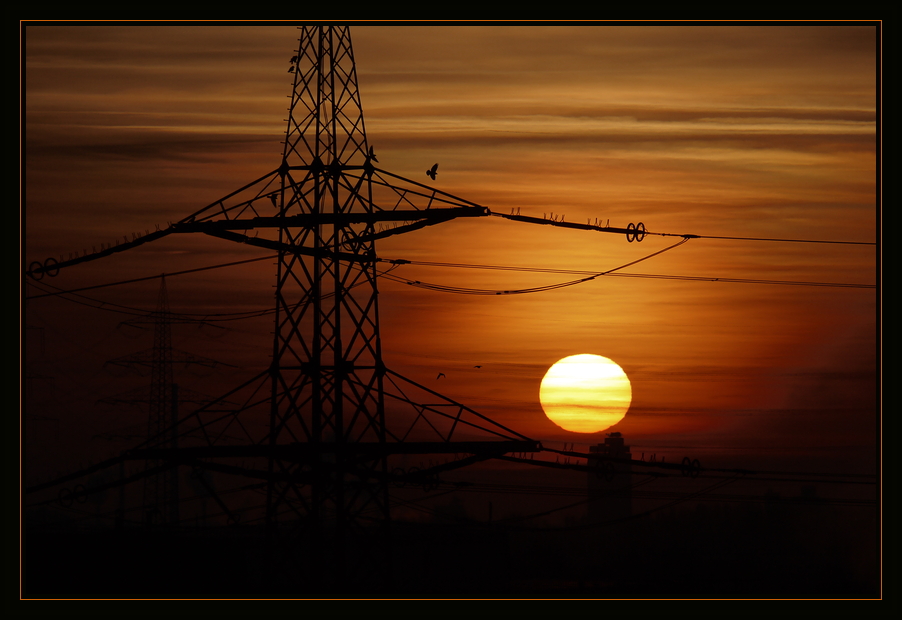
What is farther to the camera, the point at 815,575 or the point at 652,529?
the point at 652,529

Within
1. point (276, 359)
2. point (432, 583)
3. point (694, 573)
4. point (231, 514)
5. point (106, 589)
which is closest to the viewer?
point (231, 514)

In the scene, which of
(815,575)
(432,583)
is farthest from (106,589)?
(815,575)

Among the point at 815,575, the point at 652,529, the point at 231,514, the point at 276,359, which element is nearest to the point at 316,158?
the point at 276,359

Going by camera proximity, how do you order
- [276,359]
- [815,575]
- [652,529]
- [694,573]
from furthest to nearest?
[652,529], [815,575], [694,573], [276,359]

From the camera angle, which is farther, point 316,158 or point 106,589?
point 106,589

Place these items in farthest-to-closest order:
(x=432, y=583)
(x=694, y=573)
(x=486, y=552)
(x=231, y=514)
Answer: (x=694, y=573) < (x=486, y=552) < (x=432, y=583) < (x=231, y=514)

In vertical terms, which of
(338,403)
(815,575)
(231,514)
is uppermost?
(338,403)

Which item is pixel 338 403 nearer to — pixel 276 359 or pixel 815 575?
pixel 276 359

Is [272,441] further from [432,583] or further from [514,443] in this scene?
[432,583]

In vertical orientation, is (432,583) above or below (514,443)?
below
